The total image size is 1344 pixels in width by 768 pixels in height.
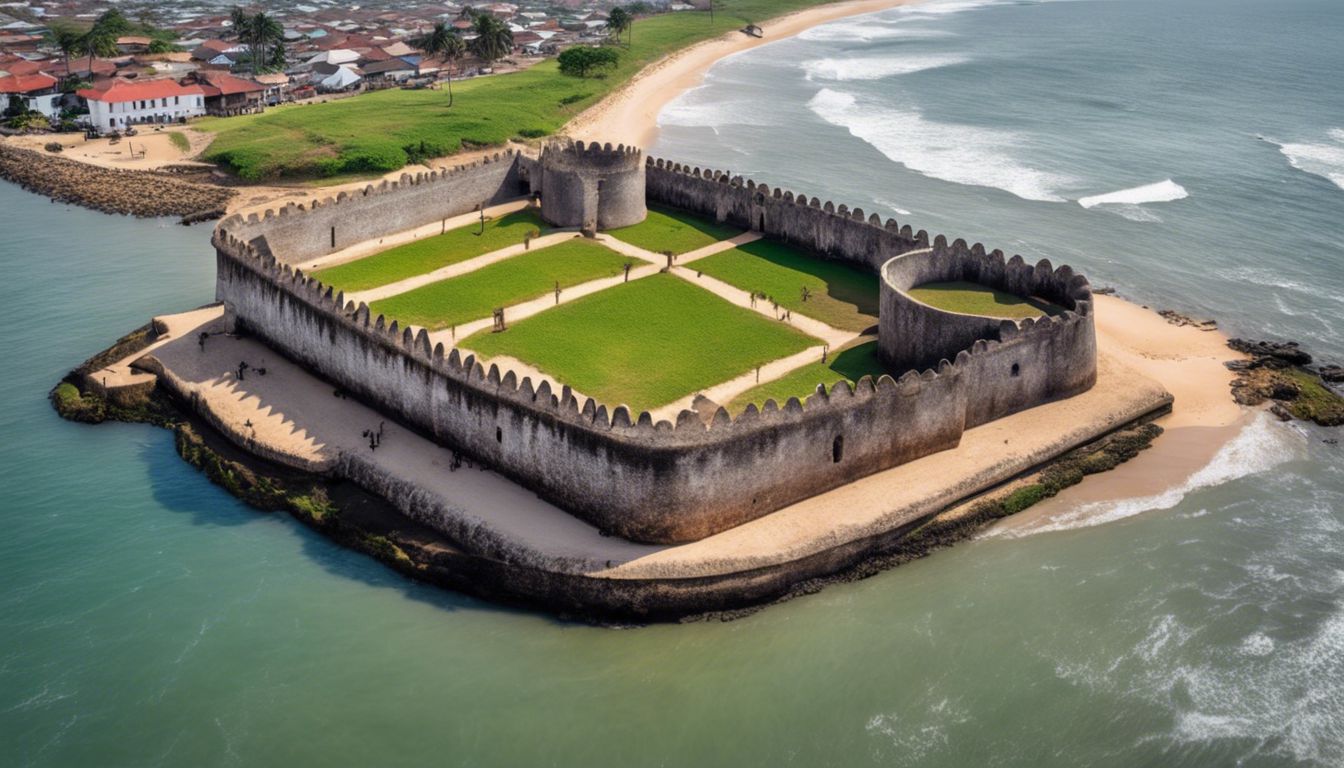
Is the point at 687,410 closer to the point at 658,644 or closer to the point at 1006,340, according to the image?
the point at 658,644

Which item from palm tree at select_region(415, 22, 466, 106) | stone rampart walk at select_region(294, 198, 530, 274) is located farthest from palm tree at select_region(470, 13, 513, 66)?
stone rampart walk at select_region(294, 198, 530, 274)

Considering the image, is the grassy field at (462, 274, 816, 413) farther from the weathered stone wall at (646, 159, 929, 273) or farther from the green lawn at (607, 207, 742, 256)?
the weathered stone wall at (646, 159, 929, 273)

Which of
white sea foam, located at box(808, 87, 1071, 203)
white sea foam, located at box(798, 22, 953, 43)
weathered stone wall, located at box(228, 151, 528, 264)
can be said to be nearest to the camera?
weathered stone wall, located at box(228, 151, 528, 264)

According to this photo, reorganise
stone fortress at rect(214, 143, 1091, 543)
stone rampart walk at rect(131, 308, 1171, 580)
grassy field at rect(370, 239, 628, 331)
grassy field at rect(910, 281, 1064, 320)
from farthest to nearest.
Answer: grassy field at rect(370, 239, 628, 331)
grassy field at rect(910, 281, 1064, 320)
stone fortress at rect(214, 143, 1091, 543)
stone rampart walk at rect(131, 308, 1171, 580)

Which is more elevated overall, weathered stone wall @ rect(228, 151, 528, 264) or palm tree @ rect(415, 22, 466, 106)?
palm tree @ rect(415, 22, 466, 106)

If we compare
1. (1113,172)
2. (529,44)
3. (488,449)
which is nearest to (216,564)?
(488,449)

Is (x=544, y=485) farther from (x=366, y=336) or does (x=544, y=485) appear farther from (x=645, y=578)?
(x=366, y=336)

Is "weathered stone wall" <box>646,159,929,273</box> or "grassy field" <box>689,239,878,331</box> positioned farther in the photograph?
"weathered stone wall" <box>646,159,929,273</box>
